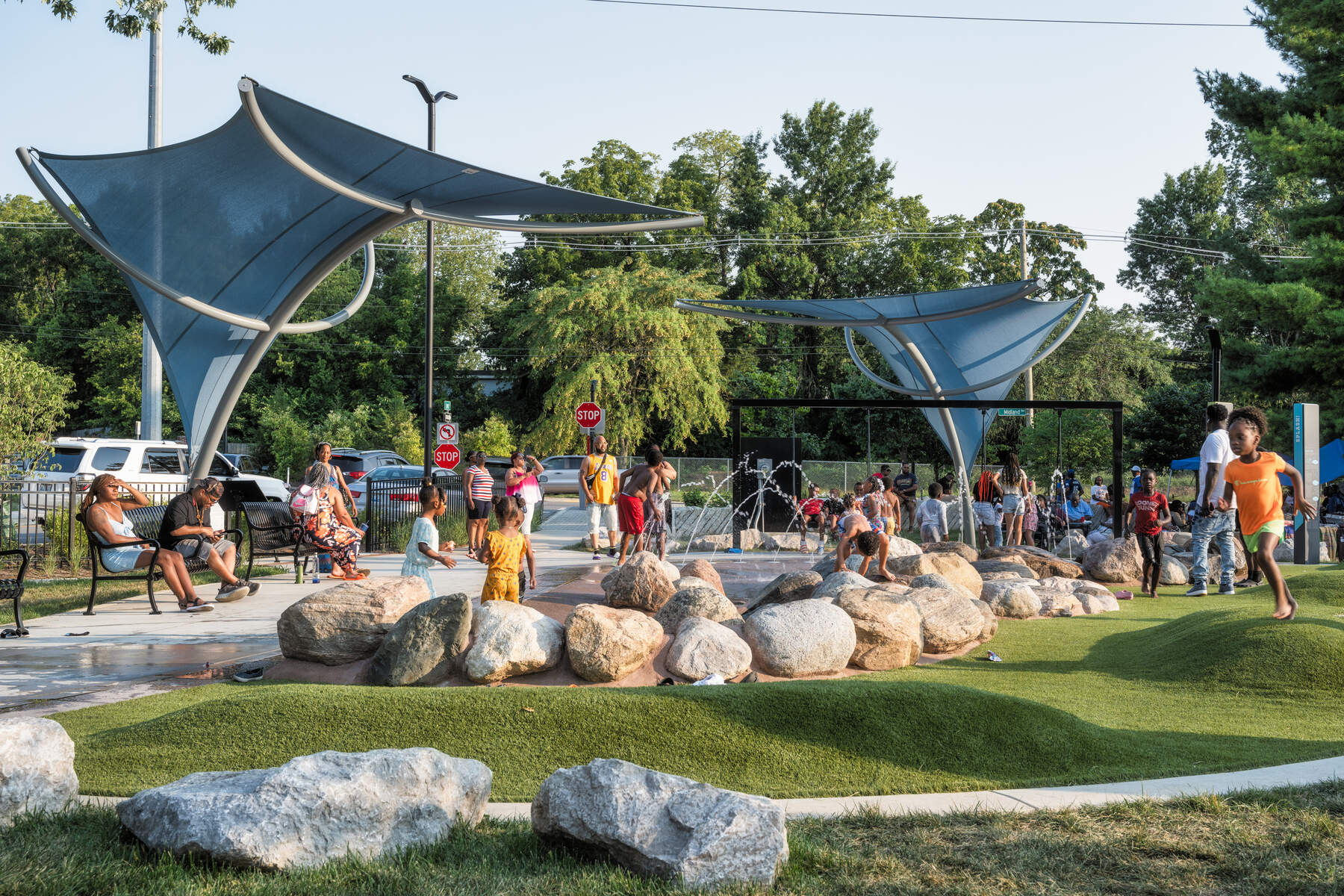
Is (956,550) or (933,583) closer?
(933,583)

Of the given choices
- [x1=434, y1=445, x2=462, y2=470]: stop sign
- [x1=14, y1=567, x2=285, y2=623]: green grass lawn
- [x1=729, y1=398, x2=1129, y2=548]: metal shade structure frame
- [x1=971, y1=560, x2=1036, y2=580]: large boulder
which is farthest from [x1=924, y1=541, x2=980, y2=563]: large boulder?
[x1=434, y1=445, x2=462, y2=470]: stop sign

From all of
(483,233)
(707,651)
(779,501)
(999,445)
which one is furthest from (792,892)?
(483,233)

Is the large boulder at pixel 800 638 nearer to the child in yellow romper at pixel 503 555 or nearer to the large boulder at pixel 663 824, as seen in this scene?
the child in yellow romper at pixel 503 555

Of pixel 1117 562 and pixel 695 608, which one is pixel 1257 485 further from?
pixel 1117 562

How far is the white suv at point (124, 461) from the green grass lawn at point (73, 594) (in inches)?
185

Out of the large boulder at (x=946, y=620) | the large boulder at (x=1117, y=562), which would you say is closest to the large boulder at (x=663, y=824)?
the large boulder at (x=946, y=620)

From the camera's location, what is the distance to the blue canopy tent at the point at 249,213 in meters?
10.5

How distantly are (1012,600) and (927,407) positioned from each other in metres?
7.79

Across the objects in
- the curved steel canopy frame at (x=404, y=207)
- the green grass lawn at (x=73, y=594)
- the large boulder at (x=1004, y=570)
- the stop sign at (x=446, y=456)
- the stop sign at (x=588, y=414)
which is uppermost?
the curved steel canopy frame at (x=404, y=207)

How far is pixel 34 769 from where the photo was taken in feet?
14.0

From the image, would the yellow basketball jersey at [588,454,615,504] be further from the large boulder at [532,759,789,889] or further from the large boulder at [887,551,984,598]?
the large boulder at [532,759,789,889]

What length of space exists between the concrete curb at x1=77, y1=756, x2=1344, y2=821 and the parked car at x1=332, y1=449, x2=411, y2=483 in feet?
79.0

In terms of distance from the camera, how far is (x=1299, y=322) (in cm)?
2016

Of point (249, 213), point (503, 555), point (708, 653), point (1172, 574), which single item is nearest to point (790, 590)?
point (708, 653)
